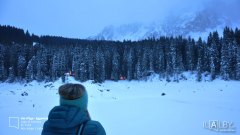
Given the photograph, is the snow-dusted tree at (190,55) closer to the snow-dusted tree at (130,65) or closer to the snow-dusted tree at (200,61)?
the snow-dusted tree at (200,61)

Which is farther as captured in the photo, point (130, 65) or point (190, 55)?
point (130, 65)

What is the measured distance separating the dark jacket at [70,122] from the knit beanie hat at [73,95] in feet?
0.18

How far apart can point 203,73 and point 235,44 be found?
10.1 meters

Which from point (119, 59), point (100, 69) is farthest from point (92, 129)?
point (119, 59)

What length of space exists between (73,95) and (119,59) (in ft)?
261

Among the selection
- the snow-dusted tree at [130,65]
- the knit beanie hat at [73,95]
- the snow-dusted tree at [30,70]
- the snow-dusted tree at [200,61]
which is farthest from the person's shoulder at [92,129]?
the snow-dusted tree at [130,65]

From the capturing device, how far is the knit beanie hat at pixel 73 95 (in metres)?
2.69

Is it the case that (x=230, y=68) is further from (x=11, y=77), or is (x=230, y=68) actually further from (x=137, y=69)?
(x=11, y=77)

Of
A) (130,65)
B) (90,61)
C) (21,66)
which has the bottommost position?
(21,66)

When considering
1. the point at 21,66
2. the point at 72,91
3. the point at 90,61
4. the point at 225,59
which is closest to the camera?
the point at 72,91

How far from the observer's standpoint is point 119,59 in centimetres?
8225

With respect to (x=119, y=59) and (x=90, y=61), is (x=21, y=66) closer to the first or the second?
(x=90, y=61)

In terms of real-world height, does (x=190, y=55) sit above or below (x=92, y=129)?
above

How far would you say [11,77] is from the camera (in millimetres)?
58094
